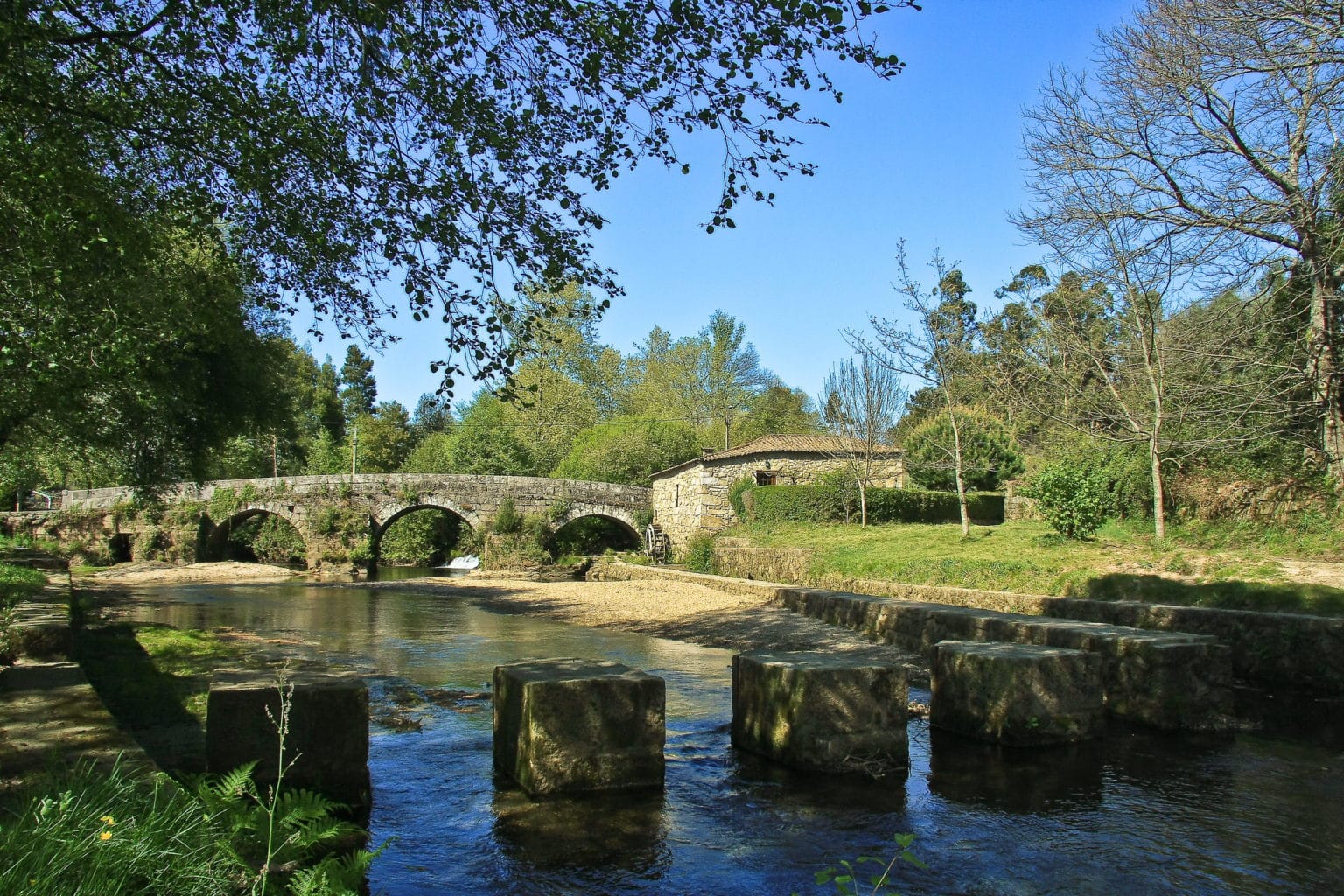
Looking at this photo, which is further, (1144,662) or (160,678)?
(160,678)

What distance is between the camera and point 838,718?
5.54 m

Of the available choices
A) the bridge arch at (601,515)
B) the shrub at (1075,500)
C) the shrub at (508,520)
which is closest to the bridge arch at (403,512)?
the shrub at (508,520)

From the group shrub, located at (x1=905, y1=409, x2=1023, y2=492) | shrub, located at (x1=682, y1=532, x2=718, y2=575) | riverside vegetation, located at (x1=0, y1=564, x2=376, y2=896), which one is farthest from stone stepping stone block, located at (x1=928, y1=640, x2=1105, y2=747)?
shrub, located at (x1=905, y1=409, x2=1023, y2=492)

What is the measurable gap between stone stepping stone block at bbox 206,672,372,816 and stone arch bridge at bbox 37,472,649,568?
29.8 meters

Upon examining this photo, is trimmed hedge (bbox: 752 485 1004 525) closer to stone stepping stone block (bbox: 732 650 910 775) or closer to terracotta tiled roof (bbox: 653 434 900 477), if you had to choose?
terracotta tiled roof (bbox: 653 434 900 477)

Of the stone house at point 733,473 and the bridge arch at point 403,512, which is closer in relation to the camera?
the stone house at point 733,473

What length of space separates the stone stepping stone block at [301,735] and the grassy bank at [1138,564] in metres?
9.01

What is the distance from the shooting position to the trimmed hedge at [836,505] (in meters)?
25.8

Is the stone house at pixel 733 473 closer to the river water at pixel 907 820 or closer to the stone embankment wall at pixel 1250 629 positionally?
the stone embankment wall at pixel 1250 629

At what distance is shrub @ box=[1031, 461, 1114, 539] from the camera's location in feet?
47.2

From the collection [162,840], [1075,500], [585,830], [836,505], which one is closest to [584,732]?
[585,830]

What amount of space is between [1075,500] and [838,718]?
417 inches

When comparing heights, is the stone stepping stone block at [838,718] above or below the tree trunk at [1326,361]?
below

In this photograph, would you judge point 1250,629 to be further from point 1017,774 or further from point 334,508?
point 334,508
